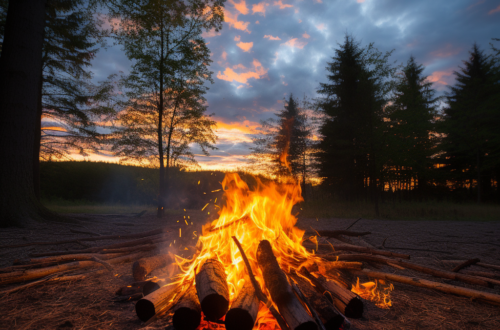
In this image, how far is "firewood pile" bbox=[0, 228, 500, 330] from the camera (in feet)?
6.59

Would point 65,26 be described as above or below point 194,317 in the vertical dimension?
above

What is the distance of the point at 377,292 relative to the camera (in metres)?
2.99

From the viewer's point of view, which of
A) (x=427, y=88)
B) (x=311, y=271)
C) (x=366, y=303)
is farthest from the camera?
(x=427, y=88)

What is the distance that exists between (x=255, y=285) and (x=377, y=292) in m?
1.74

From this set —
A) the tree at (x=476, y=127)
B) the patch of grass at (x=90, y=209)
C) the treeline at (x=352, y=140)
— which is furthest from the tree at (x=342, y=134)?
the patch of grass at (x=90, y=209)

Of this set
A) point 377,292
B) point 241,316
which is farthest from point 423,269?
point 241,316

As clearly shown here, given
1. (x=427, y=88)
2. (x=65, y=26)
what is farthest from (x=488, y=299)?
(x=427, y=88)

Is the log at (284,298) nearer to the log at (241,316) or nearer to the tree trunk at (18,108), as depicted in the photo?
the log at (241,316)

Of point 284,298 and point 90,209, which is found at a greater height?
point 284,298

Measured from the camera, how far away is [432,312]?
2.46 m

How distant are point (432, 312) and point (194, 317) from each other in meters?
2.42

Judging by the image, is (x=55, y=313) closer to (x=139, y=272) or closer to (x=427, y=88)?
(x=139, y=272)

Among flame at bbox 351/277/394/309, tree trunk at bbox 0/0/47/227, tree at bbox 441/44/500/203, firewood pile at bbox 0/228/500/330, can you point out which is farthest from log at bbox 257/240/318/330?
tree at bbox 441/44/500/203

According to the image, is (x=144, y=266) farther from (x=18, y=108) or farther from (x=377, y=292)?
(x=18, y=108)
